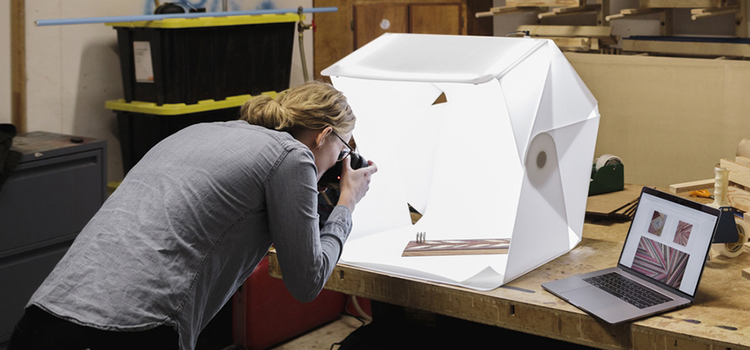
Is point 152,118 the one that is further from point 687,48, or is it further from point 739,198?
→ point 687,48

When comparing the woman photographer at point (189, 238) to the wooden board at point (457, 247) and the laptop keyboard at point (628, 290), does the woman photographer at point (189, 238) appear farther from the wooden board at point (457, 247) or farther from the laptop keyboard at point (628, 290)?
the laptop keyboard at point (628, 290)

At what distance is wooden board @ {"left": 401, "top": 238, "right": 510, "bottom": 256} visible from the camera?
6.04ft

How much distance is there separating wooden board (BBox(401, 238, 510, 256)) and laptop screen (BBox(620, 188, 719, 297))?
320 mm

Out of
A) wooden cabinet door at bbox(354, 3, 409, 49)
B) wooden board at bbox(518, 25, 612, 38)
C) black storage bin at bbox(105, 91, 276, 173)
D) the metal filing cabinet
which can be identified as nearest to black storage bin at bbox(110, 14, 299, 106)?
black storage bin at bbox(105, 91, 276, 173)

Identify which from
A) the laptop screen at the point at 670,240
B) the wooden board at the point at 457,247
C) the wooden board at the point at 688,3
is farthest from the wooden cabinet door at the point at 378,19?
the laptop screen at the point at 670,240

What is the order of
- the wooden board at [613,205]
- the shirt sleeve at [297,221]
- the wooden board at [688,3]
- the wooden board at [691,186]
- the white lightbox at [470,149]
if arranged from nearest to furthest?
1. the shirt sleeve at [297,221]
2. the white lightbox at [470,149]
3. the wooden board at [613,205]
4. the wooden board at [691,186]
5. the wooden board at [688,3]

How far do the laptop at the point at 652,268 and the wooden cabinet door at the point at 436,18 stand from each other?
260cm

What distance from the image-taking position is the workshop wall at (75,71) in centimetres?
296

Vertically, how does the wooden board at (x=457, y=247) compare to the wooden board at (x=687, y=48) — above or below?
below

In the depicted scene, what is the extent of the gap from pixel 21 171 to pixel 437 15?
8.07 ft

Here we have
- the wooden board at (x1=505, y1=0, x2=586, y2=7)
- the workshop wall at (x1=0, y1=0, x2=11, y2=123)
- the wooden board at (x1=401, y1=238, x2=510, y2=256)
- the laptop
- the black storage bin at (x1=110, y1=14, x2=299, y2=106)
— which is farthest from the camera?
the wooden board at (x1=505, y1=0, x2=586, y2=7)

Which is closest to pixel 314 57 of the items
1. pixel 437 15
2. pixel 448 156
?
pixel 437 15

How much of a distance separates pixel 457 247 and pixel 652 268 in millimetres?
488

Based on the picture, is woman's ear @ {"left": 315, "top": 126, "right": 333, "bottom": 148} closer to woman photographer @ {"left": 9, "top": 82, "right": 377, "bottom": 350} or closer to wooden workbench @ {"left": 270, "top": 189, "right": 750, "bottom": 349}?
woman photographer @ {"left": 9, "top": 82, "right": 377, "bottom": 350}
